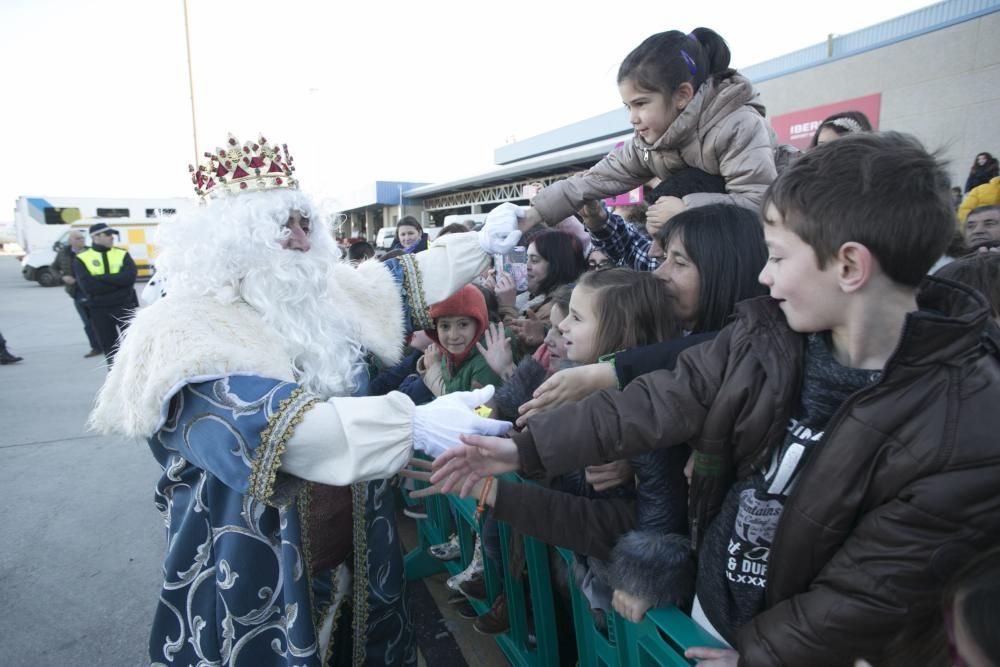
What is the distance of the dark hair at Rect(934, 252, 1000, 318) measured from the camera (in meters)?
1.77

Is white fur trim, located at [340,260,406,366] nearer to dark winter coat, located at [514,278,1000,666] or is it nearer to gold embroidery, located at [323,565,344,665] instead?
gold embroidery, located at [323,565,344,665]

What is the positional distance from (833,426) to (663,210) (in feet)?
3.82

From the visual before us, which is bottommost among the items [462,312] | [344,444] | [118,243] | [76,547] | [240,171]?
[76,547]

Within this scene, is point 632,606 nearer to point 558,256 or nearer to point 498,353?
point 498,353

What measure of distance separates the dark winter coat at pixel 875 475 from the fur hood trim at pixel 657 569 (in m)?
0.24

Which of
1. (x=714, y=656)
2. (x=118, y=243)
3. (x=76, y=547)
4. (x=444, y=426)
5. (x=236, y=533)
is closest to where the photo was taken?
(x=714, y=656)

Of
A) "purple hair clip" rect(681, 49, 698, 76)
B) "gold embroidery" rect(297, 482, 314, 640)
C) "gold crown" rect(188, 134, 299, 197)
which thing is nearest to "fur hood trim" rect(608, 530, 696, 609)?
"gold embroidery" rect(297, 482, 314, 640)

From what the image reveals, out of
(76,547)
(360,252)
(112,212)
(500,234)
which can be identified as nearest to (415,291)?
(500,234)

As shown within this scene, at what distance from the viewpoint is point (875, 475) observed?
3.25 ft

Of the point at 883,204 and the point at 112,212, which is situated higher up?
the point at 112,212

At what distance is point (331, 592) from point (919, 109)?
13604 millimetres

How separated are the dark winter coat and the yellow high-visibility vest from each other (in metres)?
9.14

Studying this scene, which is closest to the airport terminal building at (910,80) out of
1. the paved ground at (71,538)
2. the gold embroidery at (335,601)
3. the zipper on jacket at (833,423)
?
the paved ground at (71,538)

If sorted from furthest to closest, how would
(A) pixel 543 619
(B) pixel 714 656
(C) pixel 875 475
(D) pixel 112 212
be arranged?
1. (D) pixel 112 212
2. (A) pixel 543 619
3. (B) pixel 714 656
4. (C) pixel 875 475
